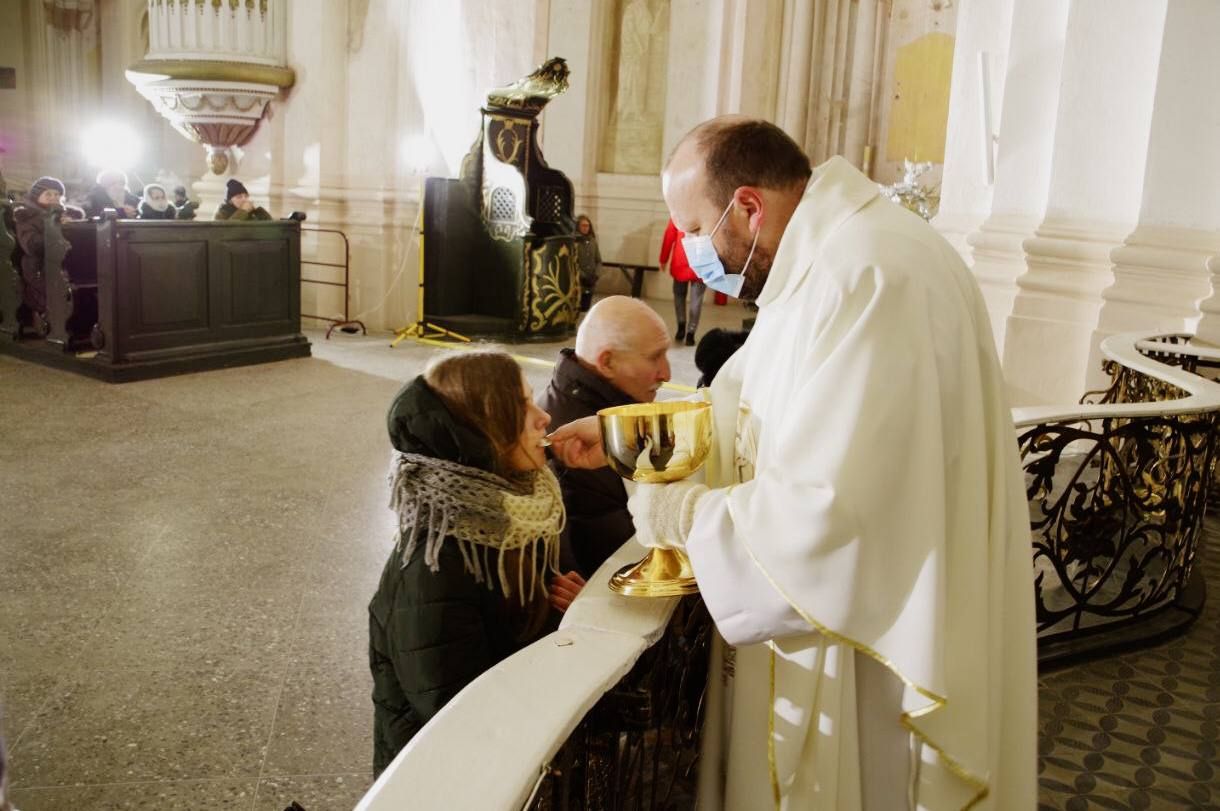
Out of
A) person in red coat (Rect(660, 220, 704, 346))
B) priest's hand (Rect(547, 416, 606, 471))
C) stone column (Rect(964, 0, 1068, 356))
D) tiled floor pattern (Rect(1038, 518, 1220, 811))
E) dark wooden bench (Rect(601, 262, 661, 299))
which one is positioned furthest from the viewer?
dark wooden bench (Rect(601, 262, 661, 299))

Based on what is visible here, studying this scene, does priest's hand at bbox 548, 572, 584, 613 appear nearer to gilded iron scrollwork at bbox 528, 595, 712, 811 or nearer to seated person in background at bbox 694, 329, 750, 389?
gilded iron scrollwork at bbox 528, 595, 712, 811

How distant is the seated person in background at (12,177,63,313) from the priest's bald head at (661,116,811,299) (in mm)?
8644

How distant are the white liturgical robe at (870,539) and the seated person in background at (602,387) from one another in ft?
2.99

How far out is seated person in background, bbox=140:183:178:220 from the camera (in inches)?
391

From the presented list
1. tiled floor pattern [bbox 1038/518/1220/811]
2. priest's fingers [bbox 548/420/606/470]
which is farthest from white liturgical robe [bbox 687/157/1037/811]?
tiled floor pattern [bbox 1038/518/1220/811]

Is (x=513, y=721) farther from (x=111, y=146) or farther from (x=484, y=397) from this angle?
(x=111, y=146)

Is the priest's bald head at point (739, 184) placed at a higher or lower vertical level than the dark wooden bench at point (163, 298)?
higher

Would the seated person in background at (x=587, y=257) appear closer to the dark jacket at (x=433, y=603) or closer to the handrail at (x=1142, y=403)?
the handrail at (x=1142, y=403)

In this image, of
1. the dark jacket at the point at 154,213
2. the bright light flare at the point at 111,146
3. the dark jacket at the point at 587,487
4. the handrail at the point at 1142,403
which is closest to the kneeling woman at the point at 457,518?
the dark jacket at the point at 587,487

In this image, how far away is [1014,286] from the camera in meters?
6.88

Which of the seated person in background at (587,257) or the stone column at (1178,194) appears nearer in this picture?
the stone column at (1178,194)

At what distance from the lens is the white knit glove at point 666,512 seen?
1.88 metres

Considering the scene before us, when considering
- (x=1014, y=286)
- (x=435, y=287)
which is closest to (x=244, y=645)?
(x=1014, y=286)

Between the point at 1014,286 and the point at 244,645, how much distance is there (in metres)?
5.11
